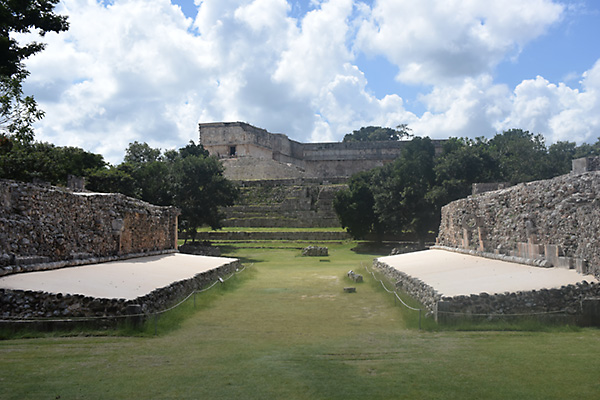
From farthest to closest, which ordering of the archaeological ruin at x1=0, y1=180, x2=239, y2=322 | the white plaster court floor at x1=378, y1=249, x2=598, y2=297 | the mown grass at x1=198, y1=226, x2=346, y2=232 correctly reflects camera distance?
the mown grass at x1=198, y1=226, x2=346, y2=232 → the white plaster court floor at x1=378, y1=249, x2=598, y2=297 → the archaeological ruin at x1=0, y1=180, x2=239, y2=322

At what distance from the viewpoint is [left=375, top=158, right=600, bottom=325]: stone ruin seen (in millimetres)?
7168

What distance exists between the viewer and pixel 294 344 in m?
6.44

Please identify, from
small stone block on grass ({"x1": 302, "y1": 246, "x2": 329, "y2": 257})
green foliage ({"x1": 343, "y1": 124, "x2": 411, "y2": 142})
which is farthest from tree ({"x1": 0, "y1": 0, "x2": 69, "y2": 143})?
green foliage ({"x1": 343, "y1": 124, "x2": 411, "y2": 142})

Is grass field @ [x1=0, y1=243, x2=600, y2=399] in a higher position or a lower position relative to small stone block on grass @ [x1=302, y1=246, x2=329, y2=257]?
lower

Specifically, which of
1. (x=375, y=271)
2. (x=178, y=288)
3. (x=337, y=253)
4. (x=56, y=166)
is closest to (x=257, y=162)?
(x=337, y=253)

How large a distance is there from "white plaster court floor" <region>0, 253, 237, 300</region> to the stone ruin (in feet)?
15.9

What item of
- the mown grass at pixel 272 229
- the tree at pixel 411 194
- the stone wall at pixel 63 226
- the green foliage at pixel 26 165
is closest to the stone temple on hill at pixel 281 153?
A: the mown grass at pixel 272 229

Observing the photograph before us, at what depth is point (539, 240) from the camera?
390 inches

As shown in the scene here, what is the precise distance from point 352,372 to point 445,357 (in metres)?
1.19

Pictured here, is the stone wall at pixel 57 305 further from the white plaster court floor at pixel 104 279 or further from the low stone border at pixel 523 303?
the low stone border at pixel 523 303

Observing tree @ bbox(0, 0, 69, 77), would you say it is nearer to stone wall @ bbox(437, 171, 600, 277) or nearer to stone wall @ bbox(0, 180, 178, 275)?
stone wall @ bbox(0, 180, 178, 275)

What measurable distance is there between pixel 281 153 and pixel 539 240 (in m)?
45.6

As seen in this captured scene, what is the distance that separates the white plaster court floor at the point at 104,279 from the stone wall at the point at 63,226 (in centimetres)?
44

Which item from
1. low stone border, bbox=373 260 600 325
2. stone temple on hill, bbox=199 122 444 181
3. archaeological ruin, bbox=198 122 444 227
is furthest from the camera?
stone temple on hill, bbox=199 122 444 181
